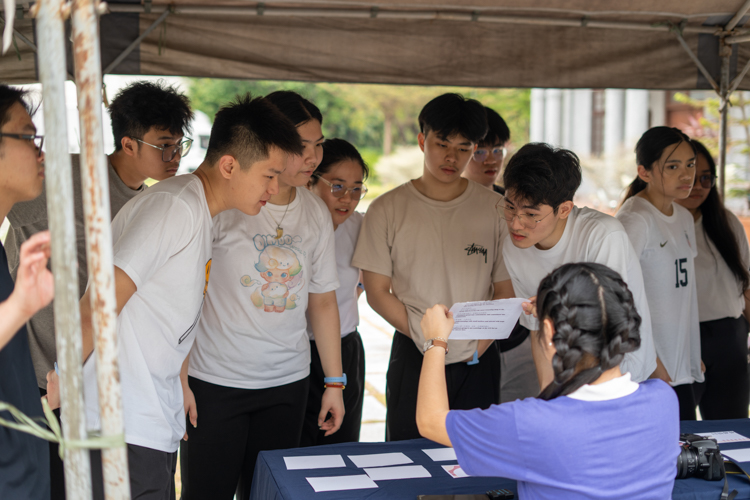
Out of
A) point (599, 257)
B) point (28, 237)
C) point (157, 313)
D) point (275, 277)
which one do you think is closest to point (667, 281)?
point (599, 257)

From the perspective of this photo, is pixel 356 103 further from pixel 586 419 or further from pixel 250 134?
pixel 586 419

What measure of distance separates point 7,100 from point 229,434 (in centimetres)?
124

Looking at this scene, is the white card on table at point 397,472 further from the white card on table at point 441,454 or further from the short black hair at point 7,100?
the short black hair at point 7,100

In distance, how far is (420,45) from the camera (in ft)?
10.4

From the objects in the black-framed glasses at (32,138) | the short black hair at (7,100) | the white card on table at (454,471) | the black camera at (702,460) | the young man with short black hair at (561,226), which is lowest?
the white card on table at (454,471)

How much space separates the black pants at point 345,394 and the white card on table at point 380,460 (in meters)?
0.70

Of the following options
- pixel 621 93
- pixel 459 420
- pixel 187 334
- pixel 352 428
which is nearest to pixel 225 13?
pixel 187 334

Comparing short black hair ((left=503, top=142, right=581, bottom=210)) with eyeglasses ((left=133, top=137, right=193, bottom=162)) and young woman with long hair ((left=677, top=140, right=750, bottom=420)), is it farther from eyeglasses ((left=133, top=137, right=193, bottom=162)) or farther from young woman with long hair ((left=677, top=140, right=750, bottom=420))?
young woman with long hair ((left=677, top=140, right=750, bottom=420))

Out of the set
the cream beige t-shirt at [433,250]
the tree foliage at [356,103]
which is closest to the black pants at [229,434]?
the cream beige t-shirt at [433,250]

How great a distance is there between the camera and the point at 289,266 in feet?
7.06

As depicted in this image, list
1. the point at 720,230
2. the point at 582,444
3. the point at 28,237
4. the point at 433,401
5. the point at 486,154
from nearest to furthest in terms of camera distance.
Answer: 1. the point at 582,444
2. the point at 433,401
3. the point at 28,237
4. the point at 720,230
5. the point at 486,154

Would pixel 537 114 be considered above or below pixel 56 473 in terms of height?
above

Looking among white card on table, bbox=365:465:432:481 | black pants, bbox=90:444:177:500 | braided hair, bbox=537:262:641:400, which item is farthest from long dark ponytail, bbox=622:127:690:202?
black pants, bbox=90:444:177:500

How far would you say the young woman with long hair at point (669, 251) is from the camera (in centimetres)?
253
